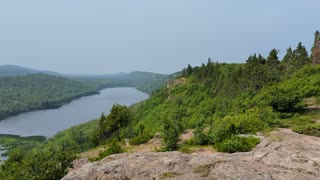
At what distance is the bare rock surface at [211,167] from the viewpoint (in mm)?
15773

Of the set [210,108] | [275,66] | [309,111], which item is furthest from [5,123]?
[309,111]

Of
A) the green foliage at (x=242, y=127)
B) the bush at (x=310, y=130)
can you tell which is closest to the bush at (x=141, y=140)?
the green foliage at (x=242, y=127)

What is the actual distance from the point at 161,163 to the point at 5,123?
20281 centimetres

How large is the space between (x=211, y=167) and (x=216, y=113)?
185 feet

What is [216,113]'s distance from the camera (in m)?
72.7

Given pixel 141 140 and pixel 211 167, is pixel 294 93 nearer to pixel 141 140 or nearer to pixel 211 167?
pixel 141 140

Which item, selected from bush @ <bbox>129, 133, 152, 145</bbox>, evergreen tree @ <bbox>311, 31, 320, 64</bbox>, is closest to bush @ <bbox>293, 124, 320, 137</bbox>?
bush @ <bbox>129, 133, 152, 145</bbox>

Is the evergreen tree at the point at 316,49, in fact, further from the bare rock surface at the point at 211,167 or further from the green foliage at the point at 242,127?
the bare rock surface at the point at 211,167

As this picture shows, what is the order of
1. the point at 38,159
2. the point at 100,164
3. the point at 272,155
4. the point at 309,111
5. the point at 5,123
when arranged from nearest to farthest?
the point at 272,155
the point at 100,164
the point at 38,159
the point at 309,111
the point at 5,123

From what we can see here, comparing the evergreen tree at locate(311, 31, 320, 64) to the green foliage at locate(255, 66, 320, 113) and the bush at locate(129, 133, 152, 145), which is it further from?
the bush at locate(129, 133, 152, 145)

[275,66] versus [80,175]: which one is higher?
[275,66]

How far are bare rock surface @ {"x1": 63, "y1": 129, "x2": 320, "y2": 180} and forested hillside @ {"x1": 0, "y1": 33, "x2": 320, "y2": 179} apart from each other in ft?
19.9

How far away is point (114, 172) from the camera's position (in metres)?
19.0

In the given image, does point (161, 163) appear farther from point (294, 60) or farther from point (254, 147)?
point (294, 60)
